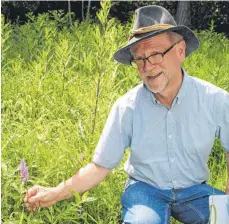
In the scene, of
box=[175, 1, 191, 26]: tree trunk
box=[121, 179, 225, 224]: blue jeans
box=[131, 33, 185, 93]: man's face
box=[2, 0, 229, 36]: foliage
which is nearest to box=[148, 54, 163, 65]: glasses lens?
box=[131, 33, 185, 93]: man's face

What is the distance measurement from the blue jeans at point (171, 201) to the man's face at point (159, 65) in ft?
1.56

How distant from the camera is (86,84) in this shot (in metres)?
4.52

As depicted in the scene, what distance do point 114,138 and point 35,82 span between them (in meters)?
1.69

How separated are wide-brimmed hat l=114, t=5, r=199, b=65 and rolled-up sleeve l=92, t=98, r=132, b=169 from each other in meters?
0.30

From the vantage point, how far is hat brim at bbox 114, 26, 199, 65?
8.24ft

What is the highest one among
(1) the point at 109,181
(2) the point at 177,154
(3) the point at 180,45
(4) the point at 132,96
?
(3) the point at 180,45

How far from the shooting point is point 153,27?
255 centimetres

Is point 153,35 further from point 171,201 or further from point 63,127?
point 63,127

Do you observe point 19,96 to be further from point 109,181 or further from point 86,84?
point 109,181

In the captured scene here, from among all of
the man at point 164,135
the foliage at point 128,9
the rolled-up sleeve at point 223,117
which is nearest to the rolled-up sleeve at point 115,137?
the man at point 164,135

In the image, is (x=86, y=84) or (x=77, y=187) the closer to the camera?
(x=77, y=187)

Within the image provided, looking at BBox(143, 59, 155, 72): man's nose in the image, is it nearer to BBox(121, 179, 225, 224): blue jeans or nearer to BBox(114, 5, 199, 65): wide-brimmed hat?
BBox(114, 5, 199, 65): wide-brimmed hat

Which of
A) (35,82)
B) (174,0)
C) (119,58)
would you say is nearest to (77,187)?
(119,58)

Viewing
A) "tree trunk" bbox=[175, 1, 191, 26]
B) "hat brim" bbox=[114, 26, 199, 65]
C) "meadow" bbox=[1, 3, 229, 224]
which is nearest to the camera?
"hat brim" bbox=[114, 26, 199, 65]
